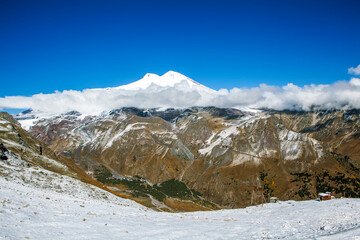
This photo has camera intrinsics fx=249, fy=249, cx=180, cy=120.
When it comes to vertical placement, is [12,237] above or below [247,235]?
above

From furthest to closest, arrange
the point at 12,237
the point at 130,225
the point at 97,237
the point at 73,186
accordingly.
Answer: the point at 73,186 → the point at 130,225 → the point at 97,237 → the point at 12,237

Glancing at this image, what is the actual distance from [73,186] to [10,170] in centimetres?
1184

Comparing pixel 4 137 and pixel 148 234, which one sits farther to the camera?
pixel 4 137

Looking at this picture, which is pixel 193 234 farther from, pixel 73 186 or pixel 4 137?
pixel 4 137

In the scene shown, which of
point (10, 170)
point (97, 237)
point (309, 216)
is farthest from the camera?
point (10, 170)

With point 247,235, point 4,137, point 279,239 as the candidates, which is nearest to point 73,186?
point 247,235

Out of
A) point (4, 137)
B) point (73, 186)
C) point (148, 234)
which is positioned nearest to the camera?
point (148, 234)

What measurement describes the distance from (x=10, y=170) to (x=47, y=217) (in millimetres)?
32541

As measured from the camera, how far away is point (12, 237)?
1591 centimetres

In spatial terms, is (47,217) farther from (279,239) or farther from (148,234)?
(279,239)

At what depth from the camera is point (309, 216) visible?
30688 mm

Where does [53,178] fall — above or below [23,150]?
below

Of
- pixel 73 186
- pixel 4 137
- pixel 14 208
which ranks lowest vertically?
pixel 73 186

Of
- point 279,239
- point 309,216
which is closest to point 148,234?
point 279,239
